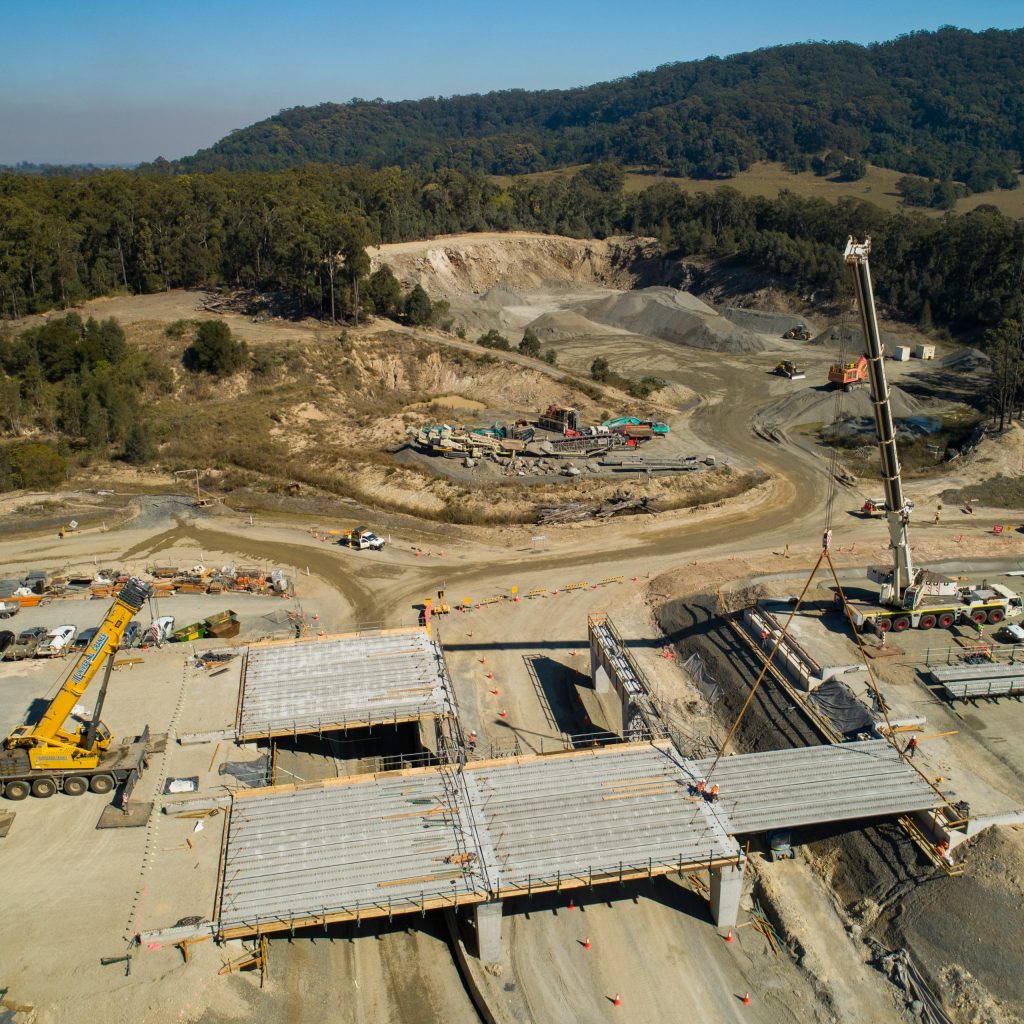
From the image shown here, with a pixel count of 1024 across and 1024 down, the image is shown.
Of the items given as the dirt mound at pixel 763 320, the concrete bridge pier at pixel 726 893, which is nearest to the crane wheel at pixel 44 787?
the concrete bridge pier at pixel 726 893

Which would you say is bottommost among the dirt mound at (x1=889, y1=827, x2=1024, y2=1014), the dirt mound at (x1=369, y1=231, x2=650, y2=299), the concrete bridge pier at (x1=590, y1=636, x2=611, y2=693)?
the dirt mound at (x1=889, y1=827, x2=1024, y2=1014)

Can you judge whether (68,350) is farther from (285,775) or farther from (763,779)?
(763,779)

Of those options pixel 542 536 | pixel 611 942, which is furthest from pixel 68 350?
pixel 611 942

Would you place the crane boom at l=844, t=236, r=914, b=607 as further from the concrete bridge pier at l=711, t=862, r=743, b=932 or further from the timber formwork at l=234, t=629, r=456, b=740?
the timber formwork at l=234, t=629, r=456, b=740

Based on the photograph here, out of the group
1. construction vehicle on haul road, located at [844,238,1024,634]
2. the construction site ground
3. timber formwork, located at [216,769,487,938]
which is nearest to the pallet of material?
the construction site ground

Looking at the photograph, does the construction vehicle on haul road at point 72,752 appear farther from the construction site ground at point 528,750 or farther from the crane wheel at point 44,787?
the construction site ground at point 528,750

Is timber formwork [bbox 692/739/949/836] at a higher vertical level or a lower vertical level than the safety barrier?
higher

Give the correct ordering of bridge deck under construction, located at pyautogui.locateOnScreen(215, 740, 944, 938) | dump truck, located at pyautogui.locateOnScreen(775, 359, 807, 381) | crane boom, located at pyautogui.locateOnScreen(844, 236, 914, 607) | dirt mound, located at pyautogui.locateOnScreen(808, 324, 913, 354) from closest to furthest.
A: bridge deck under construction, located at pyautogui.locateOnScreen(215, 740, 944, 938) → crane boom, located at pyautogui.locateOnScreen(844, 236, 914, 607) → dump truck, located at pyautogui.locateOnScreen(775, 359, 807, 381) → dirt mound, located at pyautogui.locateOnScreen(808, 324, 913, 354)

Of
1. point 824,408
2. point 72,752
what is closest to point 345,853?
point 72,752
